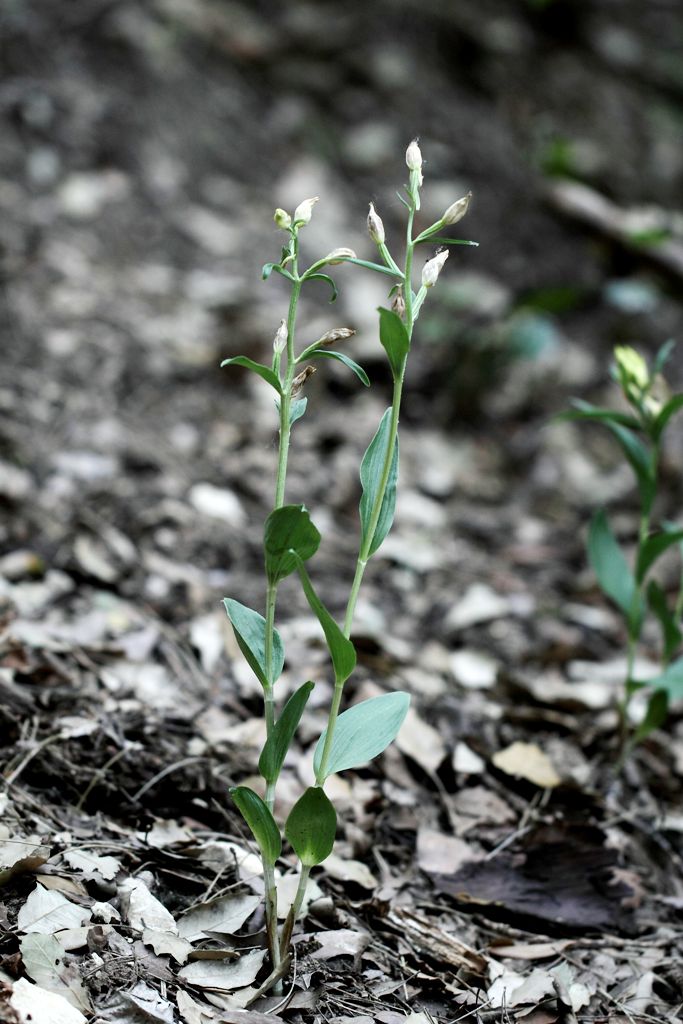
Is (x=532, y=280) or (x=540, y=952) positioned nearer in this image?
(x=540, y=952)

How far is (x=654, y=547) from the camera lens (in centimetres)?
169

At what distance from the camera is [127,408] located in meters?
2.71

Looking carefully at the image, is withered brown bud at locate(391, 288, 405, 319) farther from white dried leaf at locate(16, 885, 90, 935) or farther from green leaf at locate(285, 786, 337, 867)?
white dried leaf at locate(16, 885, 90, 935)

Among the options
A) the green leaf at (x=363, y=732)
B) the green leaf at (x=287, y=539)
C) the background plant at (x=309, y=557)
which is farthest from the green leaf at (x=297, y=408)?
the green leaf at (x=363, y=732)

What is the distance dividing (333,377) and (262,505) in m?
0.72

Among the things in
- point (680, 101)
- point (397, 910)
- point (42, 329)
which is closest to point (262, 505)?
point (42, 329)

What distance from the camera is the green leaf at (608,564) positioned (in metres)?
1.88

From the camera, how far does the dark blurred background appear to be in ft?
8.78

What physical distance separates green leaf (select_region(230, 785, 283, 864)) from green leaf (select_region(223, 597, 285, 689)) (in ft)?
0.43

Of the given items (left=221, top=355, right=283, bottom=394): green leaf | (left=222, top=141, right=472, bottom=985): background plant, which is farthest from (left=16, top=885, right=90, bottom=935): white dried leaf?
(left=221, top=355, right=283, bottom=394): green leaf

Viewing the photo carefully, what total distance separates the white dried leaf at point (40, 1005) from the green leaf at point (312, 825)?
30 cm

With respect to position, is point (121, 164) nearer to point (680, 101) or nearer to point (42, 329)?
point (42, 329)

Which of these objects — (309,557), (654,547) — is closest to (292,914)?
(309,557)

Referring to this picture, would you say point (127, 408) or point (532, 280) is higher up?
point (532, 280)
